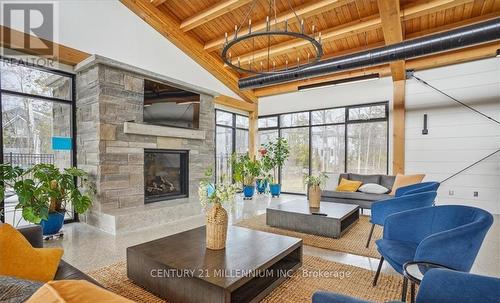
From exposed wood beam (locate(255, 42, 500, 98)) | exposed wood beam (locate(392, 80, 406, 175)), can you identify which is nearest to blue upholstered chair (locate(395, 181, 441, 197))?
exposed wood beam (locate(392, 80, 406, 175))

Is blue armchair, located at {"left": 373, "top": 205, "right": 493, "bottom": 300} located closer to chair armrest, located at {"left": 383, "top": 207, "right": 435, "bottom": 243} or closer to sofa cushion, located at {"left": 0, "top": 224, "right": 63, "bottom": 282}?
chair armrest, located at {"left": 383, "top": 207, "right": 435, "bottom": 243}

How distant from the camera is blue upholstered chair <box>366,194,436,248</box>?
9.17 ft

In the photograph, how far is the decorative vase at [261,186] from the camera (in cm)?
753

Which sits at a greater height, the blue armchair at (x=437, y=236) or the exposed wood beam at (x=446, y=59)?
the exposed wood beam at (x=446, y=59)

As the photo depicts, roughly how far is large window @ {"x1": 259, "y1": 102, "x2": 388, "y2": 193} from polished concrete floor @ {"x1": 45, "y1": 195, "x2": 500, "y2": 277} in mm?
2755

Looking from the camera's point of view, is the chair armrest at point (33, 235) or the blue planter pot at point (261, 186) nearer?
the chair armrest at point (33, 235)

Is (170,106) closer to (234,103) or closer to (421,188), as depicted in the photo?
(234,103)

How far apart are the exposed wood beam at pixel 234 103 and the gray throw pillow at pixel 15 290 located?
6.05 metres

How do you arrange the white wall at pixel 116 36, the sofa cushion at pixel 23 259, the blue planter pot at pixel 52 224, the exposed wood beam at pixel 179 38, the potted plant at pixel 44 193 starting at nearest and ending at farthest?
the sofa cushion at pixel 23 259
the potted plant at pixel 44 193
the blue planter pot at pixel 52 224
the white wall at pixel 116 36
the exposed wood beam at pixel 179 38

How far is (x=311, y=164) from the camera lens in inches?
299

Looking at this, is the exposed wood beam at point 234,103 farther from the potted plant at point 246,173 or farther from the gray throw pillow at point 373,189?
the gray throw pillow at point 373,189

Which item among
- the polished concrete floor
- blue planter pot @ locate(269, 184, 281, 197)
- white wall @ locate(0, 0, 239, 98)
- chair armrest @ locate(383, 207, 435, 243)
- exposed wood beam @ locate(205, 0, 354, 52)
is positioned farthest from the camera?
blue planter pot @ locate(269, 184, 281, 197)

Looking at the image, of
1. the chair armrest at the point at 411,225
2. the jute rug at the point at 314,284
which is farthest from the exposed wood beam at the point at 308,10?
the jute rug at the point at 314,284

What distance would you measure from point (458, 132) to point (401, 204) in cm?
389
